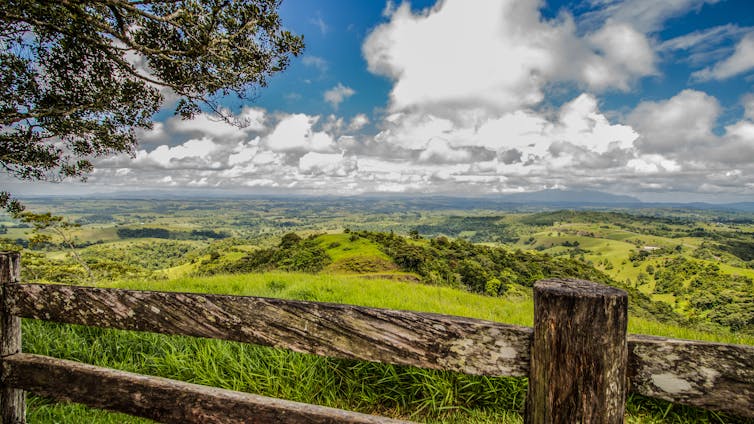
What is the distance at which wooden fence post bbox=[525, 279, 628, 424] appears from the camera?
152cm

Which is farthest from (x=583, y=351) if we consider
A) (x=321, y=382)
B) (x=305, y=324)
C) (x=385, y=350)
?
(x=321, y=382)

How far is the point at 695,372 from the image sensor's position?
5.26 ft

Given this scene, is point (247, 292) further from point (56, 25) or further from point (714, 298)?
point (714, 298)

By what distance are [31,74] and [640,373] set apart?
1340 centimetres

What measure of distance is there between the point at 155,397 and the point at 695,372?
312cm

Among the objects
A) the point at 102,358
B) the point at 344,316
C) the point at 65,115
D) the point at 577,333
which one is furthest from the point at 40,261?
the point at 577,333

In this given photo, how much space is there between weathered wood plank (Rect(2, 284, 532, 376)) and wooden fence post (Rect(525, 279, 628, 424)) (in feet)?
0.59

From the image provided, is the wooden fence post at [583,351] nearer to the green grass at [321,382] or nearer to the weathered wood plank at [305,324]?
the weathered wood plank at [305,324]

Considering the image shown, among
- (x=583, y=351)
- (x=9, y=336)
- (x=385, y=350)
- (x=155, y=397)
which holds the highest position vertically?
(x=583, y=351)

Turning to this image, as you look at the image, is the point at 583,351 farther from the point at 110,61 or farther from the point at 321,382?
the point at 110,61

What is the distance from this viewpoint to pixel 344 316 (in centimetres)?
211

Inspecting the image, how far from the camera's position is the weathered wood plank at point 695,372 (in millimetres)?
1561

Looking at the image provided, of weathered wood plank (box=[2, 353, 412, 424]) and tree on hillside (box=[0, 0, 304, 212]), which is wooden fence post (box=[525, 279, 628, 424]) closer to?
weathered wood plank (box=[2, 353, 412, 424])

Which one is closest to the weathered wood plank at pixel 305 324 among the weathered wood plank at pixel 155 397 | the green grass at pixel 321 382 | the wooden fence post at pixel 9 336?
the wooden fence post at pixel 9 336
